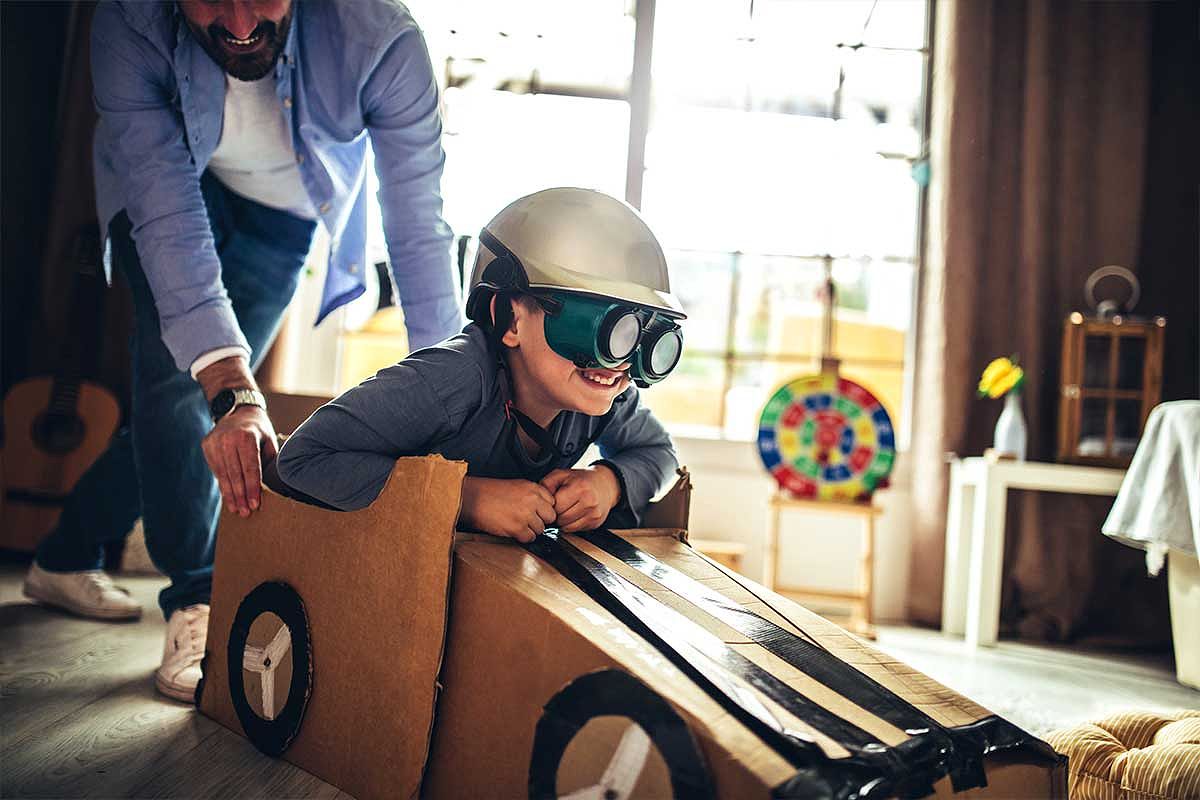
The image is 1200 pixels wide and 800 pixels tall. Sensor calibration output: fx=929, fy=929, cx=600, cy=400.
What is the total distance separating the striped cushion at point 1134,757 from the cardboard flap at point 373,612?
65 centimetres

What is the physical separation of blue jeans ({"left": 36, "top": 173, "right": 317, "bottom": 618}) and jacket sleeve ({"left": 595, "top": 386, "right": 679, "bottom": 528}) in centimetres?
59

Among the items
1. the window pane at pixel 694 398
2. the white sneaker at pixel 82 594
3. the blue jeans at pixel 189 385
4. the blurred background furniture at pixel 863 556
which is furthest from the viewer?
the window pane at pixel 694 398

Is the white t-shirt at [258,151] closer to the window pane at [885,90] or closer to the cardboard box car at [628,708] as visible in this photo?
the cardboard box car at [628,708]

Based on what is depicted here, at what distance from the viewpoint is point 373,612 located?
2.96 feet

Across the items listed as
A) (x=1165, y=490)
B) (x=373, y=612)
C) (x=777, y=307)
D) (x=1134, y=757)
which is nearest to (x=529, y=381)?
(x=373, y=612)

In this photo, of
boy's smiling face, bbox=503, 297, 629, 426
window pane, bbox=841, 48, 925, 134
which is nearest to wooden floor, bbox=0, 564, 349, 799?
boy's smiling face, bbox=503, 297, 629, 426

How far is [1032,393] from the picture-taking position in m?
2.62

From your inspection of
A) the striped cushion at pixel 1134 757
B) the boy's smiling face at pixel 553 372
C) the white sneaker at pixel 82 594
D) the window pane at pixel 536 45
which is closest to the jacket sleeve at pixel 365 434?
the boy's smiling face at pixel 553 372

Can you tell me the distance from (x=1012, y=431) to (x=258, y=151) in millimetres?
1942

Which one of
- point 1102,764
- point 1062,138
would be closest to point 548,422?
point 1102,764

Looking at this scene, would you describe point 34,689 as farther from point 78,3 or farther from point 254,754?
point 78,3

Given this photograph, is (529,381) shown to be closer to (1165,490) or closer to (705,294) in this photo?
(1165,490)

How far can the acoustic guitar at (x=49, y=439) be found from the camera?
7.32 ft

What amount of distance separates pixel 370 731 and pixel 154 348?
702 millimetres
